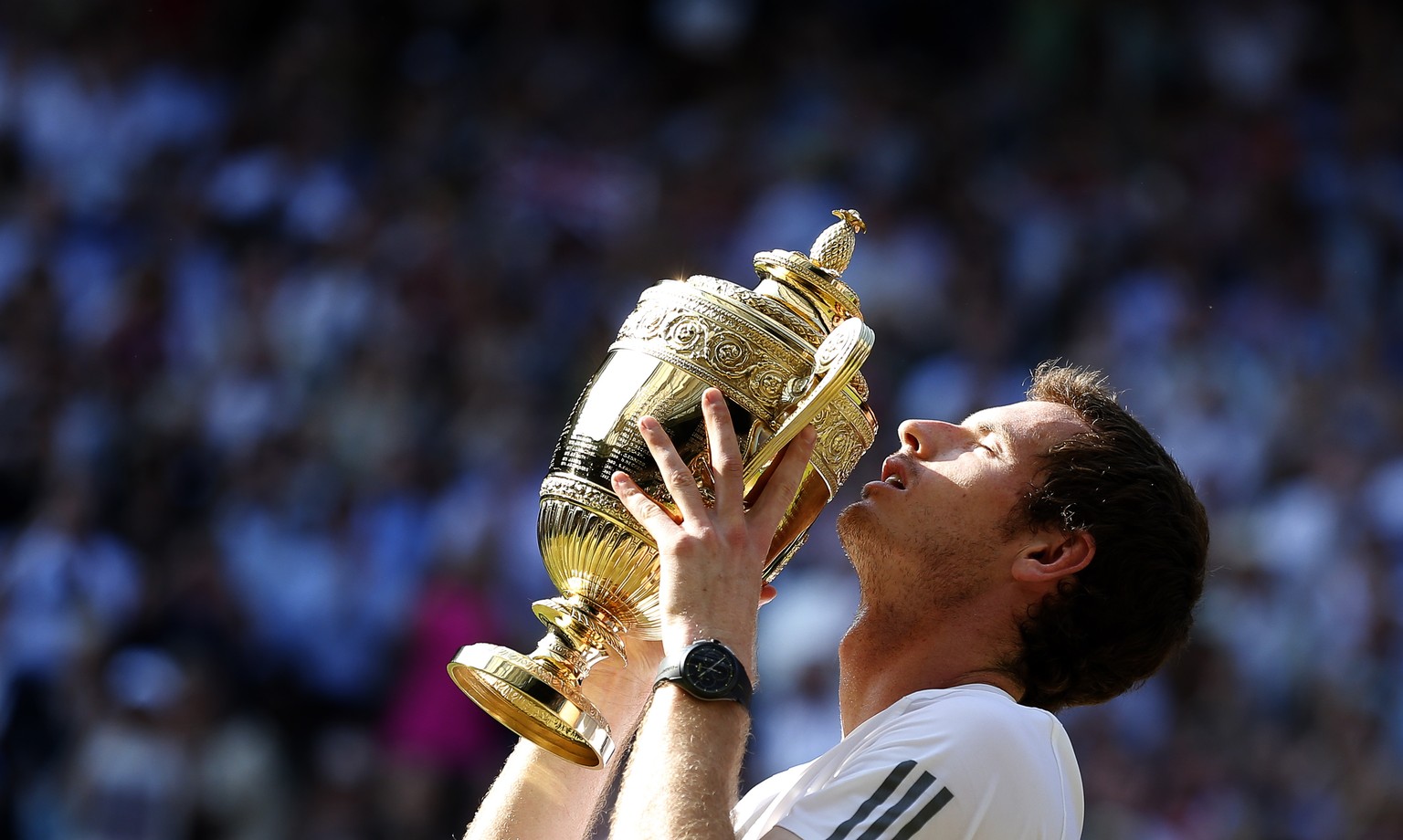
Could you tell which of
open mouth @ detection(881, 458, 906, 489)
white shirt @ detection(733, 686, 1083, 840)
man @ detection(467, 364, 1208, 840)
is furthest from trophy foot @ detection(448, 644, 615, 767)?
open mouth @ detection(881, 458, 906, 489)

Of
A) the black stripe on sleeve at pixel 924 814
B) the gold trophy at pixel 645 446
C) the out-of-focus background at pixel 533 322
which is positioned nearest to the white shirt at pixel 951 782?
the black stripe on sleeve at pixel 924 814

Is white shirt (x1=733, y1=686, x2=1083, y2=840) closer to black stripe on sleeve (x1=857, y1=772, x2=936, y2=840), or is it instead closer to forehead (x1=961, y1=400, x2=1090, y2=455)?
black stripe on sleeve (x1=857, y1=772, x2=936, y2=840)

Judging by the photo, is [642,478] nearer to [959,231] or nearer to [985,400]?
[985,400]

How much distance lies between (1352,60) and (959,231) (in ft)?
10.7

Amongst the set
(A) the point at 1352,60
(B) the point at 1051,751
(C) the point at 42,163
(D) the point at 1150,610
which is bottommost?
(B) the point at 1051,751

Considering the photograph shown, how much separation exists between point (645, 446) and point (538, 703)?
0.41 metres

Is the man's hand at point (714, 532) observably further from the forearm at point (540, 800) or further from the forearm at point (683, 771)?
the forearm at point (540, 800)

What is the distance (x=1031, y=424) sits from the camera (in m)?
2.88

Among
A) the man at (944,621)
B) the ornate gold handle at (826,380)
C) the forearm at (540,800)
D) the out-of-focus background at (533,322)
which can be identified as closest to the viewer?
the man at (944,621)

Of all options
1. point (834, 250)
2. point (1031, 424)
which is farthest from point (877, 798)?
point (834, 250)

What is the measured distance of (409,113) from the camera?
416 inches

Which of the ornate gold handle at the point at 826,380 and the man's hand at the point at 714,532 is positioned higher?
the ornate gold handle at the point at 826,380

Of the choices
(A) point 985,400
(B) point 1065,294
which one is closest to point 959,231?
(B) point 1065,294

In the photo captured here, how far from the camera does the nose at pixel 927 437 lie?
2.86 m
